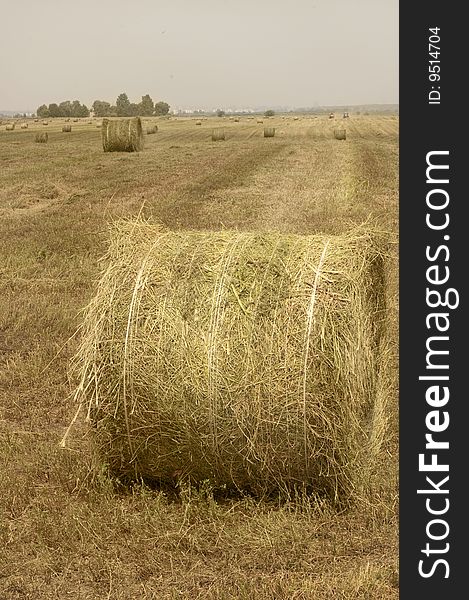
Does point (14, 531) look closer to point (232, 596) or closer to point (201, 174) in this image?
point (232, 596)

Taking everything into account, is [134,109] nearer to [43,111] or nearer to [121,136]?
[43,111]

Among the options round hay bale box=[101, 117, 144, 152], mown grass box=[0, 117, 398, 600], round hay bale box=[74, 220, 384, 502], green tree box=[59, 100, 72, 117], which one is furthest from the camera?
green tree box=[59, 100, 72, 117]

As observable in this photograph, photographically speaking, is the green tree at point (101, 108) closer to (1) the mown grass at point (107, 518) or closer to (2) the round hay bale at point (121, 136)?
(2) the round hay bale at point (121, 136)

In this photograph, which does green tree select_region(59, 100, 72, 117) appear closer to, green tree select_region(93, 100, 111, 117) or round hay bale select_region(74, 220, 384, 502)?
green tree select_region(93, 100, 111, 117)

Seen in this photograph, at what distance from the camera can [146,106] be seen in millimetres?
127562

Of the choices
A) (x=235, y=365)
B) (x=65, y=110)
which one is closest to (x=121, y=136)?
(x=235, y=365)

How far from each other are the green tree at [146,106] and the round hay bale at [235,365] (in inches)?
4935

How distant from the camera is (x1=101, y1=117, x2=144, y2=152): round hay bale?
29.5m

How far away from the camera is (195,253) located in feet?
16.8

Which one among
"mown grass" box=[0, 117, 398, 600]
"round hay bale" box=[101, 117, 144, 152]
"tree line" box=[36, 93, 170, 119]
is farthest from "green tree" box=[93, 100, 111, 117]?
"mown grass" box=[0, 117, 398, 600]

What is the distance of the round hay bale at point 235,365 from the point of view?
4.53 meters

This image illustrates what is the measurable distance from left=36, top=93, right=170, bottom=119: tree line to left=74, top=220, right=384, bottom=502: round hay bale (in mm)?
112109

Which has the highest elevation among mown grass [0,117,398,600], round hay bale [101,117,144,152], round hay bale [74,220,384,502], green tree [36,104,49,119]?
green tree [36,104,49,119]

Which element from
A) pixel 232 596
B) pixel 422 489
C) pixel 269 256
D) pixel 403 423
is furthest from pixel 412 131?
pixel 232 596
